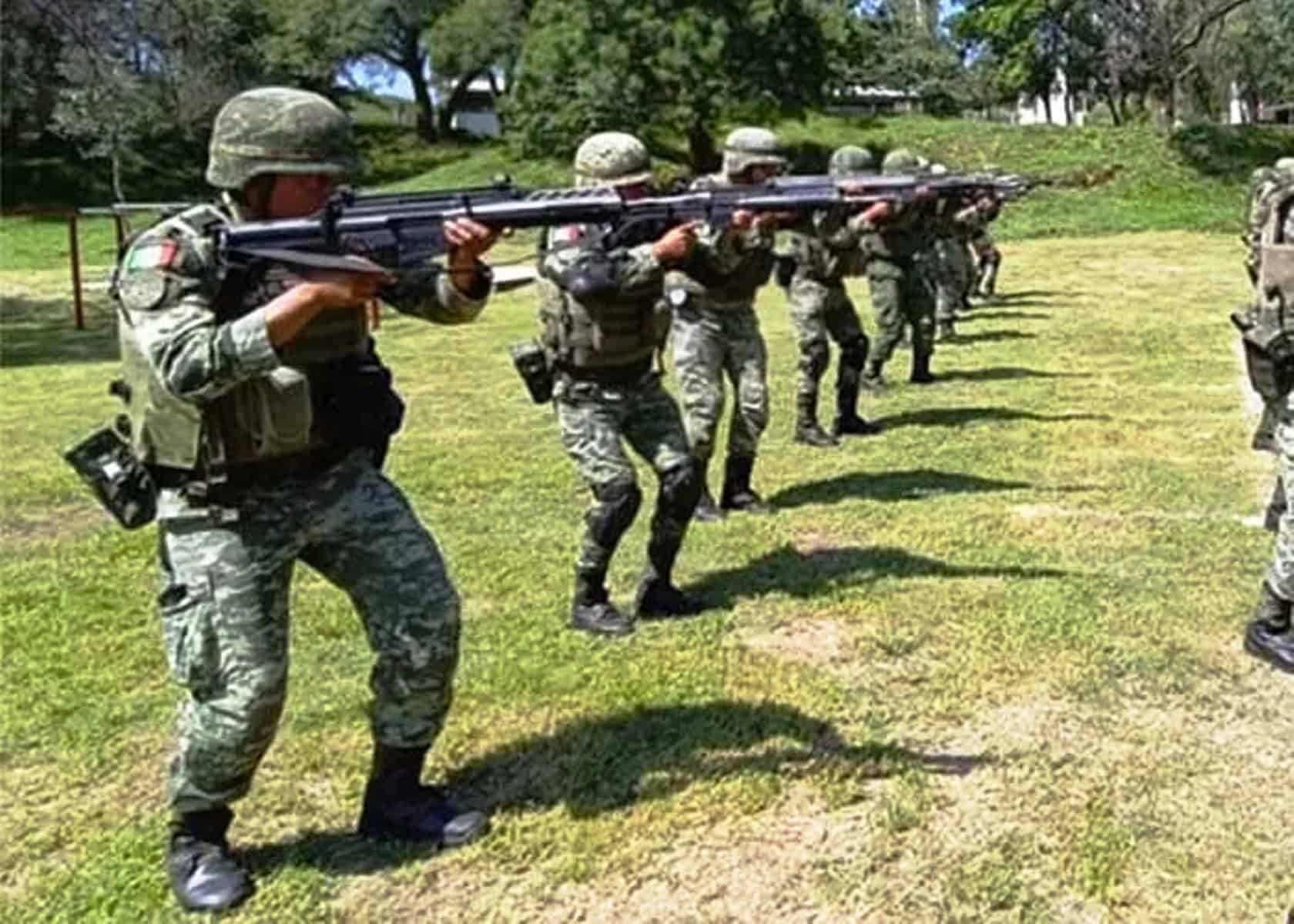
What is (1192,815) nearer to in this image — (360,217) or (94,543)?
(360,217)

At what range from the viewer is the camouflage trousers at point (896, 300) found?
10711 millimetres

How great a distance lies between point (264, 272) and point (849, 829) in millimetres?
2061

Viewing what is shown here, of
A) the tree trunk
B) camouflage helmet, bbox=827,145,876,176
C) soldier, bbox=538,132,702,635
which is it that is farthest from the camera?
the tree trunk

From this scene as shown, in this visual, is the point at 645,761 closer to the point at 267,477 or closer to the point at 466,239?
the point at 267,477

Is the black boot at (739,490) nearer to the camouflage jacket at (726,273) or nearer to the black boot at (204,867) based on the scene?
the camouflage jacket at (726,273)

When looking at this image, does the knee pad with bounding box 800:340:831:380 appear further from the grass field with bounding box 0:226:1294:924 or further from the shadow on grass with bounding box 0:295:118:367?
the shadow on grass with bounding box 0:295:118:367

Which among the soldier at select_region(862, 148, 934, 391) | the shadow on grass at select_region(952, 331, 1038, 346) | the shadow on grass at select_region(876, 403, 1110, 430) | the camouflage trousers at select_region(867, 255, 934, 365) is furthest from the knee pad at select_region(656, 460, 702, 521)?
the shadow on grass at select_region(952, 331, 1038, 346)

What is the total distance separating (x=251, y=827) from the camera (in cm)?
396

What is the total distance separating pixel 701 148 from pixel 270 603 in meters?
30.1

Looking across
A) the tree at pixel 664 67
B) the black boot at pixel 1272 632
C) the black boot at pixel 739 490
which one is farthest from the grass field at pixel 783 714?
the tree at pixel 664 67

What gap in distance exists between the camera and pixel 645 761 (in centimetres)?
433

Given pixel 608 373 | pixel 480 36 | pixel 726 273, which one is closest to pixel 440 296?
pixel 608 373

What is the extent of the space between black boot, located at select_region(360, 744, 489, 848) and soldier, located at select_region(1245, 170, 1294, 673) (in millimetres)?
2885

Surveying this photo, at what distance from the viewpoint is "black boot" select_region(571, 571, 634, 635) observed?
5461 millimetres
